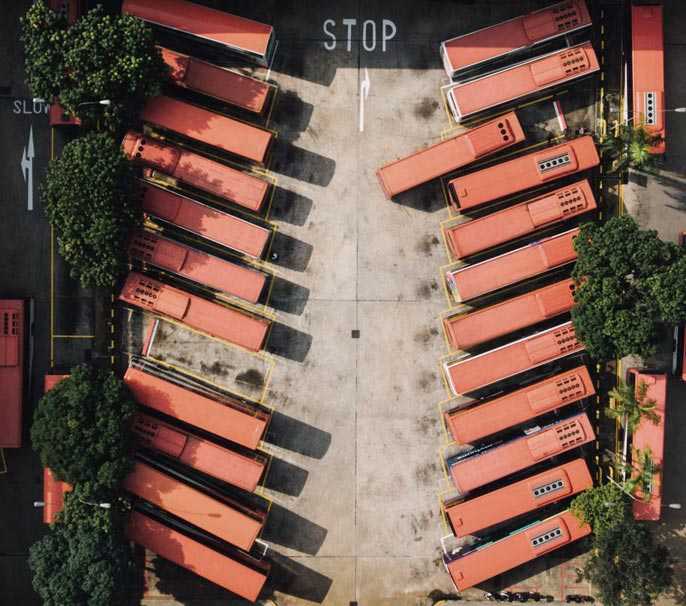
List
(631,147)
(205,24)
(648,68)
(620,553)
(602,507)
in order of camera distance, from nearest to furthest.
Result: (620,553), (602,507), (631,147), (205,24), (648,68)

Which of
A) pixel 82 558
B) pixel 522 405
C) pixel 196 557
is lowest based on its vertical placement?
pixel 196 557

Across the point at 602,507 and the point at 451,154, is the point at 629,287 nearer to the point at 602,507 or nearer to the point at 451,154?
the point at 451,154

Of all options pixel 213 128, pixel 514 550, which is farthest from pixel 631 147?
pixel 514 550

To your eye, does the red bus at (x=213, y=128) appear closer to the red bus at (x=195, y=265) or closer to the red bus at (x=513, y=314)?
the red bus at (x=195, y=265)

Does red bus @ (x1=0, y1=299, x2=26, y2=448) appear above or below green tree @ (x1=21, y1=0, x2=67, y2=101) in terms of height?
below

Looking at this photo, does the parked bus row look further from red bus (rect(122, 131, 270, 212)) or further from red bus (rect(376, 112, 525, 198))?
red bus (rect(376, 112, 525, 198))

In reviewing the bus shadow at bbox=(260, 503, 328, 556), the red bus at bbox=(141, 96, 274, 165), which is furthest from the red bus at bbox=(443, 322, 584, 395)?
the red bus at bbox=(141, 96, 274, 165)

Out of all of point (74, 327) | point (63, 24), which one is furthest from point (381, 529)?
point (63, 24)
